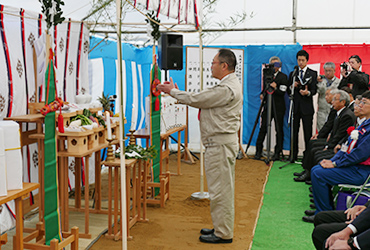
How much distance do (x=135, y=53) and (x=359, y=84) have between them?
3.90 metres

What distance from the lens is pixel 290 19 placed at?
7.18 m

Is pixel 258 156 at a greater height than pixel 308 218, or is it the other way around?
pixel 258 156

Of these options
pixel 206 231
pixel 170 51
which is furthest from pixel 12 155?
pixel 170 51

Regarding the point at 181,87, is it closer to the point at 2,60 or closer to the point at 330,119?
the point at 330,119

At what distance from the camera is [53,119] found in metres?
3.17

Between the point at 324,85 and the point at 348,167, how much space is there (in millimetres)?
3054

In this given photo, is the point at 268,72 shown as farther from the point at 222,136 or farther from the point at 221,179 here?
the point at 221,179

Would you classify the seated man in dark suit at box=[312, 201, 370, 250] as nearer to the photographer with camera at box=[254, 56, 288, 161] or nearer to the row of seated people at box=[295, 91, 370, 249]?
the row of seated people at box=[295, 91, 370, 249]

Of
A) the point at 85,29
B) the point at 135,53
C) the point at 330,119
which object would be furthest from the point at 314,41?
the point at 85,29

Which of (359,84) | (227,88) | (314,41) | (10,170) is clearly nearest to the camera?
(10,170)

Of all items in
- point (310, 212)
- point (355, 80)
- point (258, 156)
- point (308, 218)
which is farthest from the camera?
point (258, 156)

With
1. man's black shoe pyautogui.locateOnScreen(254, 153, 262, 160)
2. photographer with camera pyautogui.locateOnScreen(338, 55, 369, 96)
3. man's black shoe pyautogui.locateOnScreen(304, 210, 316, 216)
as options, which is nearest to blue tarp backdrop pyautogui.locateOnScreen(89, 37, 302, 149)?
man's black shoe pyautogui.locateOnScreen(254, 153, 262, 160)

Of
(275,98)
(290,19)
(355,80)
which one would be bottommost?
(275,98)

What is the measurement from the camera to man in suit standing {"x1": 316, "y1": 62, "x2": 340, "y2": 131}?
6.52m
